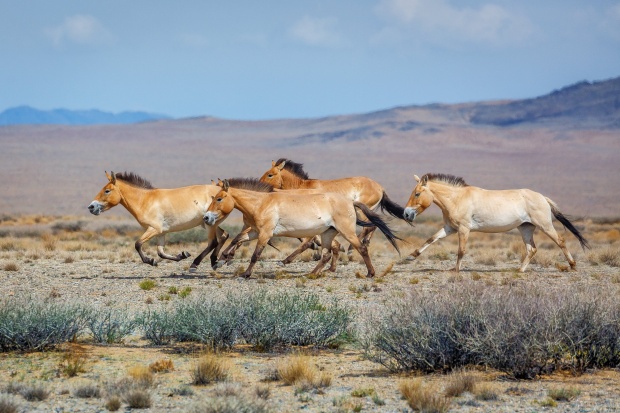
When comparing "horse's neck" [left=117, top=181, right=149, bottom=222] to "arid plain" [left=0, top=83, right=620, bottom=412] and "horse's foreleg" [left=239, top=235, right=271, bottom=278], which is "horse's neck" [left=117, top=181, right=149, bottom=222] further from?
"horse's foreleg" [left=239, top=235, right=271, bottom=278]

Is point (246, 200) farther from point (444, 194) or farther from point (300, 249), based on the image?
point (444, 194)

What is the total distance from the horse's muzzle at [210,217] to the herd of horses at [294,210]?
0.06ft

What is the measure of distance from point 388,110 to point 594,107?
113 feet

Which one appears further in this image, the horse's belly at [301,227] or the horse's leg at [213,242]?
the horse's leg at [213,242]

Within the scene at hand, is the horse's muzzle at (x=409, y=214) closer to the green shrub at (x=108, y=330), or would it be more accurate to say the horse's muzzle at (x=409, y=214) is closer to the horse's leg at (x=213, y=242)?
the horse's leg at (x=213, y=242)

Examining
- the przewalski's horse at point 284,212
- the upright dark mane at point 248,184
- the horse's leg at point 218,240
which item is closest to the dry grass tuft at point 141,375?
the przewalski's horse at point 284,212

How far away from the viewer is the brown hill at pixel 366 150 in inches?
3546

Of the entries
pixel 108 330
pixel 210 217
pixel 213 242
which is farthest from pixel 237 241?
pixel 108 330

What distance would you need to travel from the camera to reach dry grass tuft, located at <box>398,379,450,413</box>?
8.11m

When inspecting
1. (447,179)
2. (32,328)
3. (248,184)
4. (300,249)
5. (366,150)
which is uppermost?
(248,184)

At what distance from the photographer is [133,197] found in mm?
18641

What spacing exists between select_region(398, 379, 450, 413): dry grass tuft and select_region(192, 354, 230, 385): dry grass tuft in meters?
1.84

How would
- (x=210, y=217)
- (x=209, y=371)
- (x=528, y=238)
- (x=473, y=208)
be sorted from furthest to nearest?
(x=528, y=238), (x=473, y=208), (x=210, y=217), (x=209, y=371)

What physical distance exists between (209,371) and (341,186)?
40.3 ft
